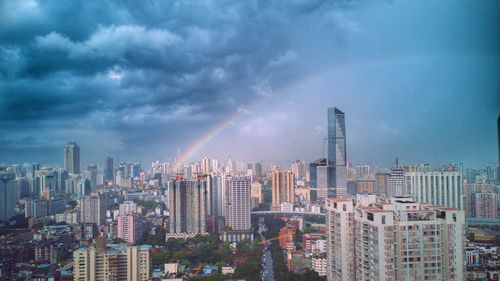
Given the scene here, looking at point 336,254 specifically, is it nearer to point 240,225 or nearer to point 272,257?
point 272,257

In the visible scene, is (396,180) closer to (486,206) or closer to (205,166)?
(486,206)

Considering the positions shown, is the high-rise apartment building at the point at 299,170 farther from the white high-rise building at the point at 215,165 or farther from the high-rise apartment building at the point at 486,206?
the high-rise apartment building at the point at 486,206

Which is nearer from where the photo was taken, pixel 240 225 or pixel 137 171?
pixel 240 225

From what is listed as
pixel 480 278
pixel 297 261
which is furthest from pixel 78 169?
pixel 480 278

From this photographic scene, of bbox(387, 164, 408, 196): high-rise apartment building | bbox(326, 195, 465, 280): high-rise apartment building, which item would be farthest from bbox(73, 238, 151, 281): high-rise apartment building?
bbox(387, 164, 408, 196): high-rise apartment building

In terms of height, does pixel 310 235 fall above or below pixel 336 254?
below

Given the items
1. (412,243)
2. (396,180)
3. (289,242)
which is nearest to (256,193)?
(289,242)
